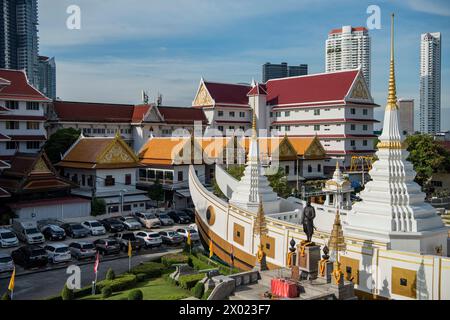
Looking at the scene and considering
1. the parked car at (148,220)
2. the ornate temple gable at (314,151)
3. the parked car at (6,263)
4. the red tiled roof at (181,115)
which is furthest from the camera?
the red tiled roof at (181,115)

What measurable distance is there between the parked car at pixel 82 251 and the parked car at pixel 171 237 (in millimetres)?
4227

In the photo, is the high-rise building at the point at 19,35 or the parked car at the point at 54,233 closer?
the parked car at the point at 54,233

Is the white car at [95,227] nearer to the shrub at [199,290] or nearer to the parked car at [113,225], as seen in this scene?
the parked car at [113,225]

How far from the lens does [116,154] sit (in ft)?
123

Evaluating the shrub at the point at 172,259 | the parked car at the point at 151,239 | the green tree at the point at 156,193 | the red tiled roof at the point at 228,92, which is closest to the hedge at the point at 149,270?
the shrub at the point at 172,259

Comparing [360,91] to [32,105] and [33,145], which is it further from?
[33,145]

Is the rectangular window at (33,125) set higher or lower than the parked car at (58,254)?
higher

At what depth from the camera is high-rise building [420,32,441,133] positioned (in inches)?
2417

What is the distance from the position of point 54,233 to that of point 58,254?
4.71 metres

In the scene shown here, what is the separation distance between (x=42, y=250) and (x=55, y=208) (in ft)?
29.1

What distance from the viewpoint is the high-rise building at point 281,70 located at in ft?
468

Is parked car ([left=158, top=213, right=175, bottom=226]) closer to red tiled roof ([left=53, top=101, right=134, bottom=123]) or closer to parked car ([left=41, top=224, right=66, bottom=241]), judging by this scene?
parked car ([left=41, top=224, right=66, bottom=241])

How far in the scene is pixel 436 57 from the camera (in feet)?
214

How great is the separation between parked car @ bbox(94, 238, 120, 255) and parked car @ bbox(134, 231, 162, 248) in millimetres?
1882
